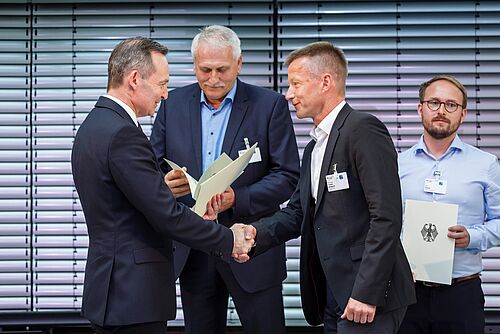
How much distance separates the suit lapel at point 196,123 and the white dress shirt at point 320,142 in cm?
76

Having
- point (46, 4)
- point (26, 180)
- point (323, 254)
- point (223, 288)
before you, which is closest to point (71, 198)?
point (26, 180)

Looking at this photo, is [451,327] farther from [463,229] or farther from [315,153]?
[315,153]

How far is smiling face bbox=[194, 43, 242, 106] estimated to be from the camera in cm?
383

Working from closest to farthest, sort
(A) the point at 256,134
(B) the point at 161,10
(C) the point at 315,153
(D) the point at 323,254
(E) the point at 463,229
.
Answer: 1. (D) the point at 323,254
2. (C) the point at 315,153
3. (E) the point at 463,229
4. (A) the point at 256,134
5. (B) the point at 161,10

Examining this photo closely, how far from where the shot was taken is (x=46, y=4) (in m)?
5.18

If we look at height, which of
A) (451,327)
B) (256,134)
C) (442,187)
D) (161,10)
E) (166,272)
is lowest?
(451,327)

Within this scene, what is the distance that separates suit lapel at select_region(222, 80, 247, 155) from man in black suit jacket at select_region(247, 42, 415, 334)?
0.59 metres

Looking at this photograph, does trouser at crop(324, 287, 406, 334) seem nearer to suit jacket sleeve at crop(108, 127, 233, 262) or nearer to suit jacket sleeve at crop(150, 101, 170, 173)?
suit jacket sleeve at crop(108, 127, 233, 262)

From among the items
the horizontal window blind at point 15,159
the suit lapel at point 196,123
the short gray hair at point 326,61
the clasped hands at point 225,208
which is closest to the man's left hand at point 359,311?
the clasped hands at point 225,208

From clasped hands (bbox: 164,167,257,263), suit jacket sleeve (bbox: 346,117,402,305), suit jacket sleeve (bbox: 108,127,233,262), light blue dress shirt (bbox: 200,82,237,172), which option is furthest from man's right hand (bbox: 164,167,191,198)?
suit jacket sleeve (bbox: 346,117,402,305)

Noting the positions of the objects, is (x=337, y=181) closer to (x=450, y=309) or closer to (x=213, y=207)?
(x=213, y=207)

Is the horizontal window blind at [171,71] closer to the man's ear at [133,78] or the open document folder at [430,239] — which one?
the open document folder at [430,239]

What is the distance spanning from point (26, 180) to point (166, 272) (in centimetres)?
238

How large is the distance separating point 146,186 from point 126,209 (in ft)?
0.46
